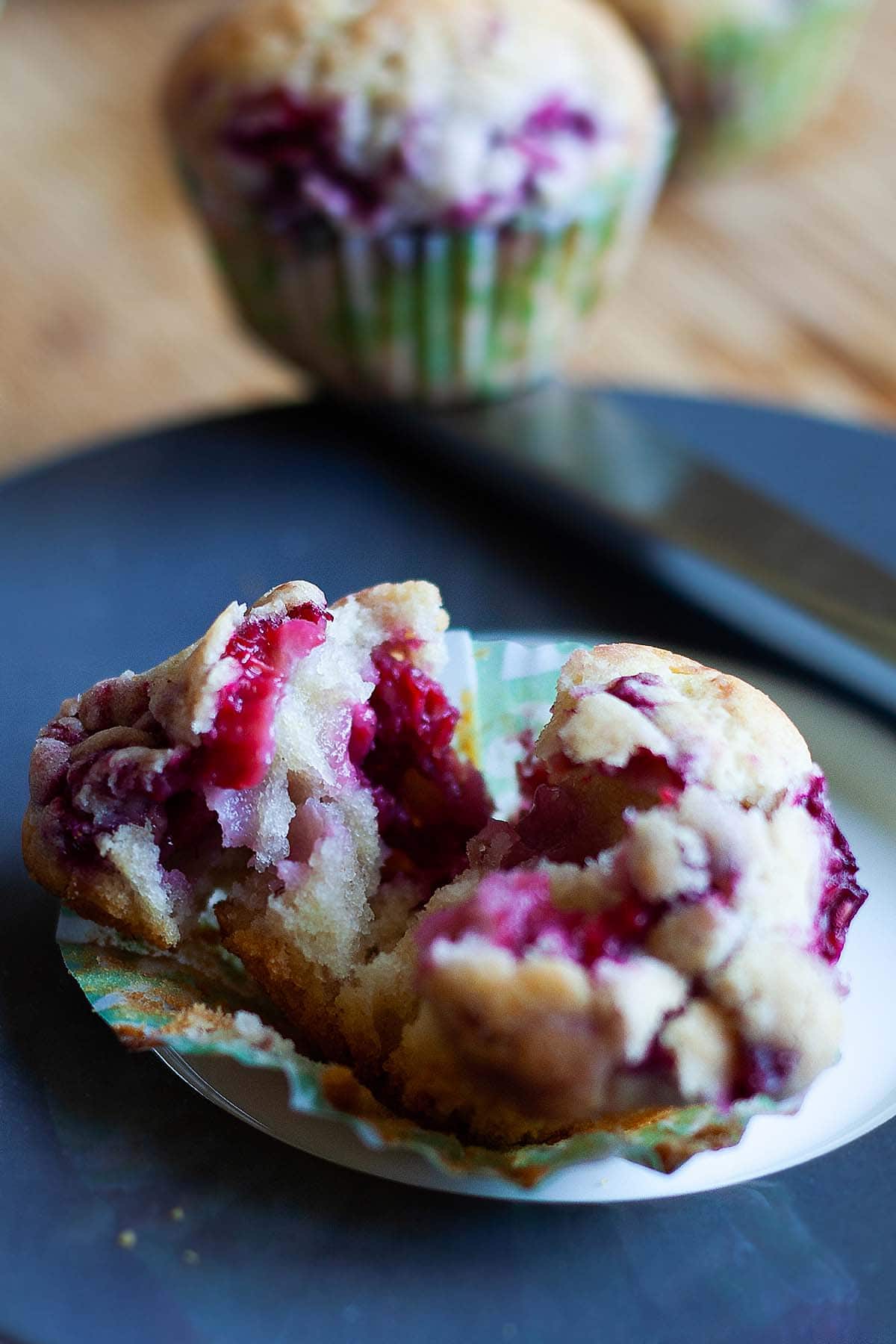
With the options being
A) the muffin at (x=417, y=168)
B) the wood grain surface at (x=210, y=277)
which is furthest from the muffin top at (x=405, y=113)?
the wood grain surface at (x=210, y=277)

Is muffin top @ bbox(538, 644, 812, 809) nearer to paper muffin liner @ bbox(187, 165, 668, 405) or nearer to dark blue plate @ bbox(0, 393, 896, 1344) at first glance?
dark blue plate @ bbox(0, 393, 896, 1344)

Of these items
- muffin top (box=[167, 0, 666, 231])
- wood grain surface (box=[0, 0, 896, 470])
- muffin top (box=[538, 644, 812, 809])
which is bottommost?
wood grain surface (box=[0, 0, 896, 470])

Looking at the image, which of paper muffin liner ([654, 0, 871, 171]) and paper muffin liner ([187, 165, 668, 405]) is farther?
paper muffin liner ([654, 0, 871, 171])

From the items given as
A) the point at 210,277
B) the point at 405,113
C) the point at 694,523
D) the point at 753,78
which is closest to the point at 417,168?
the point at 405,113

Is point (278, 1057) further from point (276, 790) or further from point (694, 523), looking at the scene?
point (694, 523)

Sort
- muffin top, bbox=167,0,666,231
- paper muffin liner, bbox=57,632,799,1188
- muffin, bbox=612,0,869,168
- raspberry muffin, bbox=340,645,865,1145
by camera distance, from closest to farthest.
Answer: raspberry muffin, bbox=340,645,865,1145 < paper muffin liner, bbox=57,632,799,1188 < muffin top, bbox=167,0,666,231 < muffin, bbox=612,0,869,168

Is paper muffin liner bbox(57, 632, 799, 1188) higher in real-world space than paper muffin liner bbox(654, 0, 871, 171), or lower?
lower

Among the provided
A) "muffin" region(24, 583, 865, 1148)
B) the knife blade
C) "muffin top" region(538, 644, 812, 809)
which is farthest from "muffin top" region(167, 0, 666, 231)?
"muffin top" region(538, 644, 812, 809)
